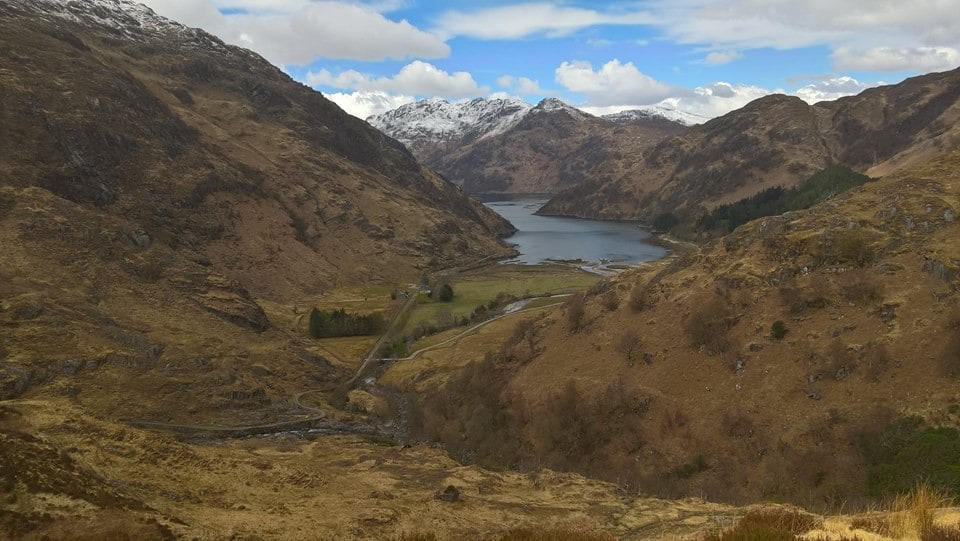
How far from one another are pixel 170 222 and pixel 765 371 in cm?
10005

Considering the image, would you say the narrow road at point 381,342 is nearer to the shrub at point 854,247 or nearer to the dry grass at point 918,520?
the shrub at point 854,247

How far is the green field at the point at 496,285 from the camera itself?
10375 centimetres

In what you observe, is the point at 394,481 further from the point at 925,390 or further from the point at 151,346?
the point at 151,346

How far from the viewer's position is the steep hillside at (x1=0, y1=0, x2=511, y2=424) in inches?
2424

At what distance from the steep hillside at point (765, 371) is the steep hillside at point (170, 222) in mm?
28400

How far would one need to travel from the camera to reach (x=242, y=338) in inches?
3014

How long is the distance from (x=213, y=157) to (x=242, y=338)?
233 ft

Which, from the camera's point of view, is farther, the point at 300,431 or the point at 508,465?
the point at 300,431

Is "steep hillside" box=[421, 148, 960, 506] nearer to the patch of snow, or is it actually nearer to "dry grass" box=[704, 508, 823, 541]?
"dry grass" box=[704, 508, 823, 541]

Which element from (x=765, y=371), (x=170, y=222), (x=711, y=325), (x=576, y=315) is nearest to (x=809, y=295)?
(x=711, y=325)

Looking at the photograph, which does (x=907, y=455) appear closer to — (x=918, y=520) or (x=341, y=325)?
(x=918, y=520)

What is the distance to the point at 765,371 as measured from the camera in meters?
43.3

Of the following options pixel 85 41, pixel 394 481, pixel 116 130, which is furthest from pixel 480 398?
pixel 85 41

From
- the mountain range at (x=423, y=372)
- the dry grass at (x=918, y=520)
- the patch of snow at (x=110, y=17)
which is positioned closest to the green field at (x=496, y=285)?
the mountain range at (x=423, y=372)
